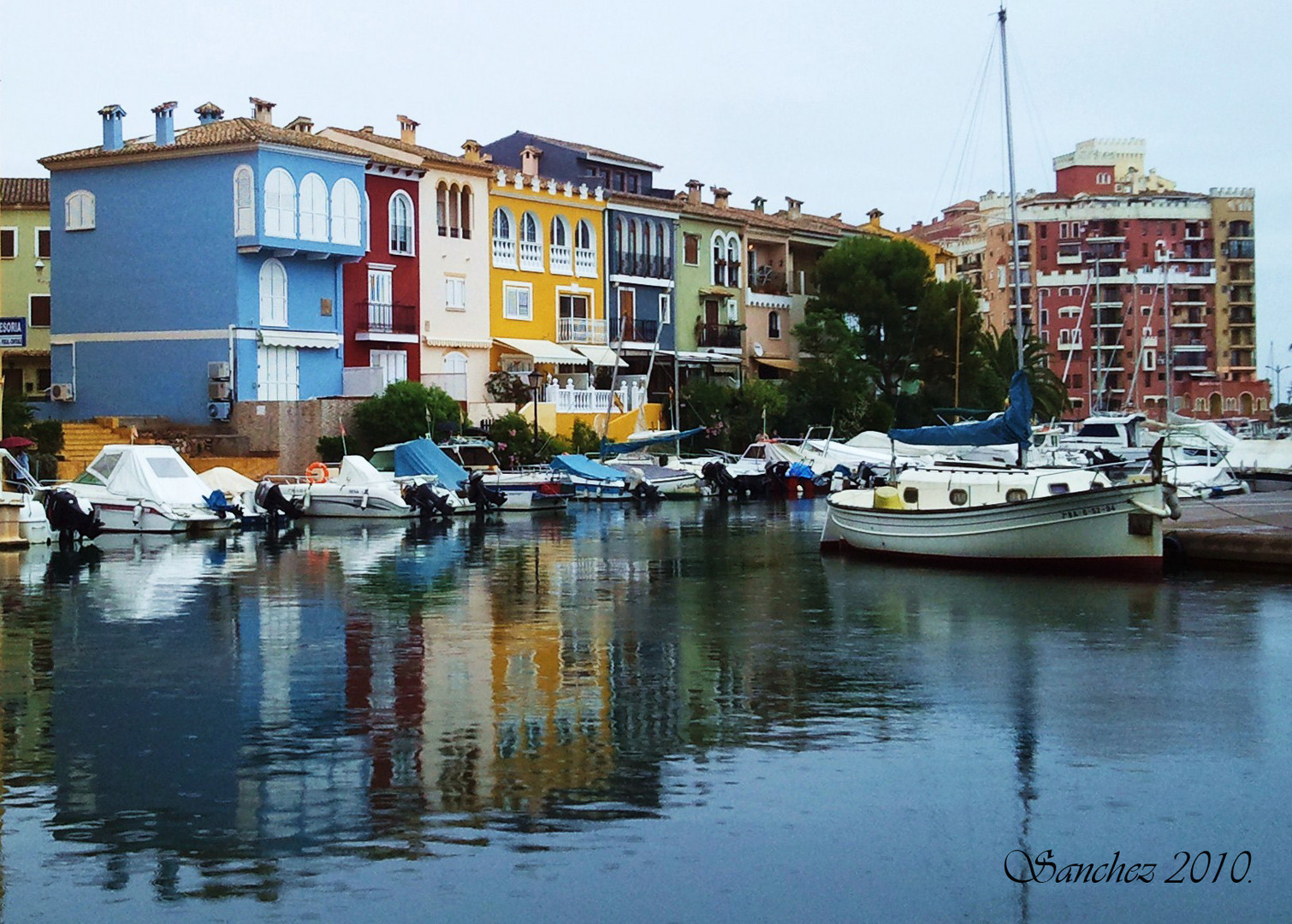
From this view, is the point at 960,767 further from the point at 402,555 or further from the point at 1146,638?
the point at 402,555

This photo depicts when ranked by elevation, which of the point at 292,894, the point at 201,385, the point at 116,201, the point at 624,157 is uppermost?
the point at 624,157

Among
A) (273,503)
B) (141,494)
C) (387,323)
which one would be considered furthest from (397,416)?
(141,494)

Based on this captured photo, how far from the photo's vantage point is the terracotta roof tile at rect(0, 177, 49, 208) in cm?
6881

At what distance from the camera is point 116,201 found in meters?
59.3

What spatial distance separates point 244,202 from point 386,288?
7944mm

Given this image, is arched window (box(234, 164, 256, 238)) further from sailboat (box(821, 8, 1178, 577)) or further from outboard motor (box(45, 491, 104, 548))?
sailboat (box(821, 8, 1178, 577))

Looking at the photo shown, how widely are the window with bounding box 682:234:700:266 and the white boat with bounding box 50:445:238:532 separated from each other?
43.5 m

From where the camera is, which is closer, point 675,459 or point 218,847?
point 218,847

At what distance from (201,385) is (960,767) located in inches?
1874

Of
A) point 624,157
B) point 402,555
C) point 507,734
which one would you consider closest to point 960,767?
point 507,734

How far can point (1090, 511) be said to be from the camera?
2805 cm

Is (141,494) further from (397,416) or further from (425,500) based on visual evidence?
(397,416)

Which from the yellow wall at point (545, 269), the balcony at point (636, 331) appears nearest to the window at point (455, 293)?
the yellow wall at point (545, 269)

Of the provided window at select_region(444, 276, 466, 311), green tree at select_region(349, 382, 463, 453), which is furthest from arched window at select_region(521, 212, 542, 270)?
green tree at select_region(349, 382, 463, 453)
